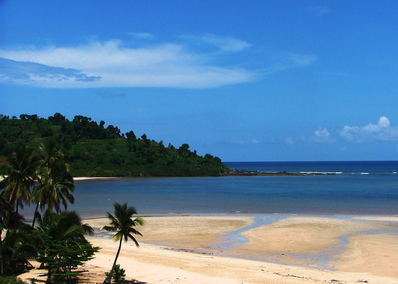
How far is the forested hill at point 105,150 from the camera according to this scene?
143m

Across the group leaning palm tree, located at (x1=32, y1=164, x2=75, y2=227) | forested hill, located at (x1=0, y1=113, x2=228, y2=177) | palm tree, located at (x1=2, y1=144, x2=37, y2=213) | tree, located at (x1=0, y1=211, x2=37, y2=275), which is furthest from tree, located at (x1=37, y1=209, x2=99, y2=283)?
forested hill, located at (x1=0, y1=113, x2=228, y2=177)

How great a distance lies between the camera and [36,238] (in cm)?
1794

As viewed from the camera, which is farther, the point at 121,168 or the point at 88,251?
the point at 121,168

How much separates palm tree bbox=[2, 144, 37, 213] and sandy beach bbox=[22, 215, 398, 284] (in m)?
5.74

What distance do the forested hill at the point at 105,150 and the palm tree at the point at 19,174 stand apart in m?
112

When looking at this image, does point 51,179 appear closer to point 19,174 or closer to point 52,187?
point 52,187

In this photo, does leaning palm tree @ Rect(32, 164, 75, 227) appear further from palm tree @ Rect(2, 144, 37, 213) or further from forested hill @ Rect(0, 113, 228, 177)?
forested hill @ Rect(0, 113, 228, 177)

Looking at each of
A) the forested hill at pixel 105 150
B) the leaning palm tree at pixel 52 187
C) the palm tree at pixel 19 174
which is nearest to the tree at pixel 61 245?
the palm tree at pixel 19 174

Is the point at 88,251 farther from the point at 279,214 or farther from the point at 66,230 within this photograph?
the point at 279,214

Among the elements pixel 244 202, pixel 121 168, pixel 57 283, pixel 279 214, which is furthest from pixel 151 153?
pixel 57 283

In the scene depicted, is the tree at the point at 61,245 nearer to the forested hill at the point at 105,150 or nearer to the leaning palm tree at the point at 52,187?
the leaning palm tree at the point at 52,187

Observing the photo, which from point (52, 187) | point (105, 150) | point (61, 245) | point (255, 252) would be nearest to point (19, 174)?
point (52, 187)

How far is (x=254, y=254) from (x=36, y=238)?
47.8 feet

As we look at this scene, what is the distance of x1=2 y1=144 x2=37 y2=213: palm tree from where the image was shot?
23.8 m
